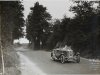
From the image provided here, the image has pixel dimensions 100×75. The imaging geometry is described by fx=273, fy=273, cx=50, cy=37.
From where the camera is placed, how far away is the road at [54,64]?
12.1 m

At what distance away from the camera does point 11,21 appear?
12531 millimetres

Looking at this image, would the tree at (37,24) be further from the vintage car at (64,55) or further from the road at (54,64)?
the vintage car at (64,55)

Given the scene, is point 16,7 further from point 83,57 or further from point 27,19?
point 83,57

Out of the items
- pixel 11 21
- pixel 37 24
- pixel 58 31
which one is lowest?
pixel 58 31

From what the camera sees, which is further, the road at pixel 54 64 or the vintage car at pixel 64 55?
the vintage car at pixel 64 55

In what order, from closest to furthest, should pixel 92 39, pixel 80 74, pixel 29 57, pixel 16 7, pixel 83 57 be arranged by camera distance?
pixel 80 74 < pixel 16 7 < pixel 83 57 < pixel 29 57 < pixel 92 39

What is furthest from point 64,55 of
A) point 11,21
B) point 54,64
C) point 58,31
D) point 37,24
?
point 11,21

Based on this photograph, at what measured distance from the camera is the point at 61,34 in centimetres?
1252

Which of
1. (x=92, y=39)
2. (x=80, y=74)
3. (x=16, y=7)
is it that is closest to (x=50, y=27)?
(x=16, y=7)

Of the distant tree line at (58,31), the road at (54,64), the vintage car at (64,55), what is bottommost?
the road at (54,64)

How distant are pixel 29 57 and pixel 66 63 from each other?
215 centimetres

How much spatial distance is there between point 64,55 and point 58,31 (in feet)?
5.24

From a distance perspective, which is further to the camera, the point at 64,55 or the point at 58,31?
the point at 64,55

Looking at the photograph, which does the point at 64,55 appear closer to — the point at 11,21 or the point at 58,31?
the point at 58,31
